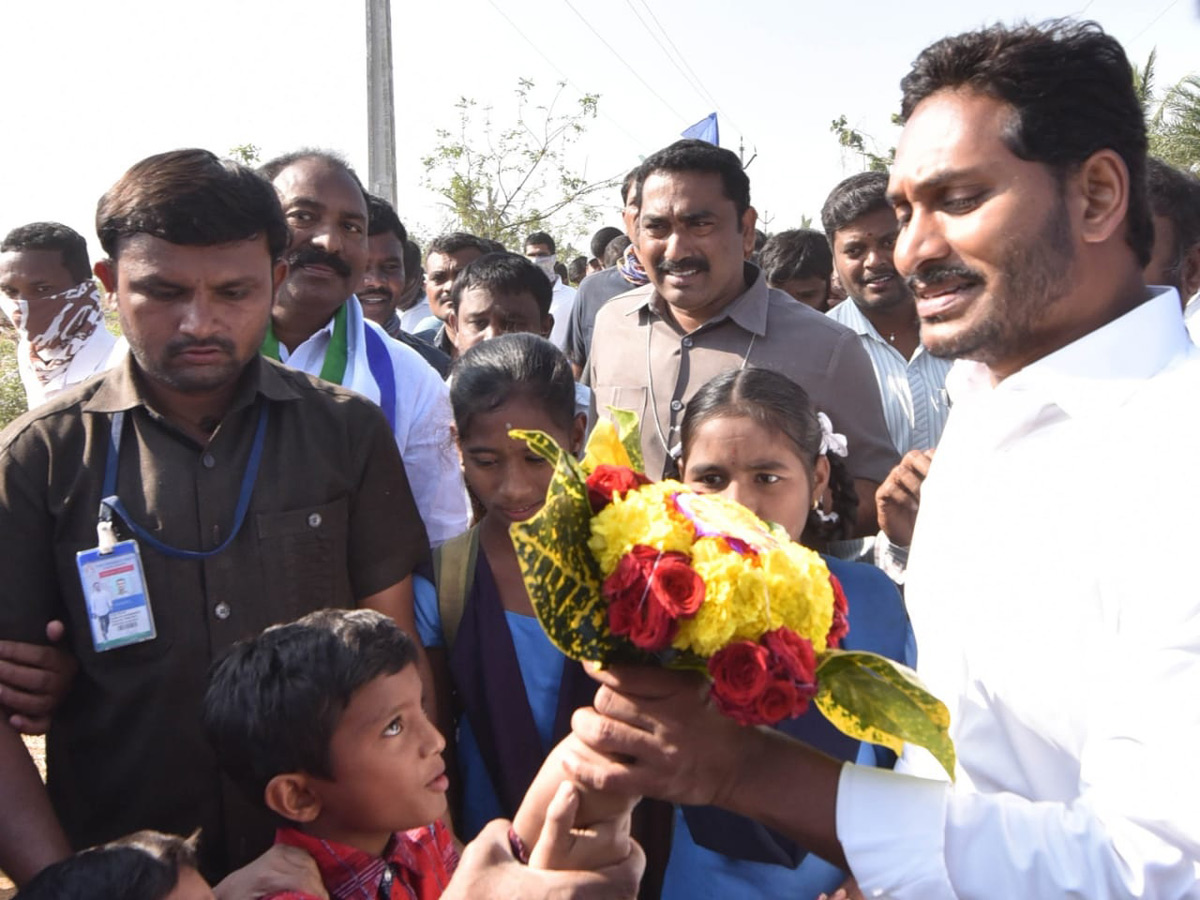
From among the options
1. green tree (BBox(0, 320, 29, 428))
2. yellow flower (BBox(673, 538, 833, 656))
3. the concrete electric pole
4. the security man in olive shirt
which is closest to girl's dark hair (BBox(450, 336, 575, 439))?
the security man in olive shirt

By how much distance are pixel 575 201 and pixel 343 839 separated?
1652 centimetres

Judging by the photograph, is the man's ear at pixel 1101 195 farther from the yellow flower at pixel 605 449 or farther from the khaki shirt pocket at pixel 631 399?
the khaki shirt pocket at pixel 631 399

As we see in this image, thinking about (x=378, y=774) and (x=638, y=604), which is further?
(x=378, y=774)

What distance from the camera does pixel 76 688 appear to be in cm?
237

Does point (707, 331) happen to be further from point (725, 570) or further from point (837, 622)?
point (725, 570)

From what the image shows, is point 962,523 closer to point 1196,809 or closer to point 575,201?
point 1196,809

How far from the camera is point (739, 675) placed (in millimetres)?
1413

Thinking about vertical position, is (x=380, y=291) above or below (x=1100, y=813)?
above

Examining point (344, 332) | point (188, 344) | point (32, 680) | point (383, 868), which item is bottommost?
point (383, 868)

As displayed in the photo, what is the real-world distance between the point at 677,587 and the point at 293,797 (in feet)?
3.72

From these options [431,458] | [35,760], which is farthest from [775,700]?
[35,760]

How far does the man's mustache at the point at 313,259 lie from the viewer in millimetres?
3699

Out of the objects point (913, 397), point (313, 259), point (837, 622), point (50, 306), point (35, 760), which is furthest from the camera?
point (50, 306)

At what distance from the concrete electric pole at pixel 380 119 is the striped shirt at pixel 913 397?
864 centimetres
